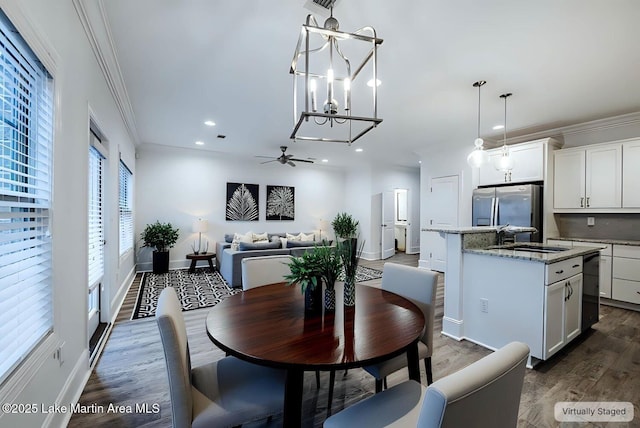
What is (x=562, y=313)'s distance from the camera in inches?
97.4

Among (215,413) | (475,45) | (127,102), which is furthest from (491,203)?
(127,102)

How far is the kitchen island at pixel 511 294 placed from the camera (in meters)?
2.32

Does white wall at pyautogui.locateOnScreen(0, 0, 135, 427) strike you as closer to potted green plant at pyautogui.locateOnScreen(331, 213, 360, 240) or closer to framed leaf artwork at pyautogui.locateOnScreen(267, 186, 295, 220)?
framed leaf artwork at pyautogui.locateOnScreen(267, 186, 295, 220)

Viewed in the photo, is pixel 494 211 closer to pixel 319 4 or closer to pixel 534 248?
pixel 534 248

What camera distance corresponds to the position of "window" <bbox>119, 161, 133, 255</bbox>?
4409 mm

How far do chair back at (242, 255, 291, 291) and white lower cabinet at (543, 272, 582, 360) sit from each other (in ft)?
7.14

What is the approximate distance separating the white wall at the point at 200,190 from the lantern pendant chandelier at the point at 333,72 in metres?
3.73

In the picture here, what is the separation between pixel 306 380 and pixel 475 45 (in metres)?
3.02

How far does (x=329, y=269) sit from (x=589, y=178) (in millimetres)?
4768

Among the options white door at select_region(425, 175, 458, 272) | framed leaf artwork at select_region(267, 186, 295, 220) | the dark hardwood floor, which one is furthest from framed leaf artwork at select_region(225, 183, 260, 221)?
white door at select_region(425, 175, 458, 272)

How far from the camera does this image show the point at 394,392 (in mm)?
1235

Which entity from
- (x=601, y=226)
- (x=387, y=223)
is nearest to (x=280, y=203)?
(x=387, y=223)

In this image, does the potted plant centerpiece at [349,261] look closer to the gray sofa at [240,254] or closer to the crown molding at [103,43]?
the crown molding at [103,43]

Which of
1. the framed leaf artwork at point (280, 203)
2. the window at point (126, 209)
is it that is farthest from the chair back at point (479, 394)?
the framed leaf artwork at point (280, 203)
